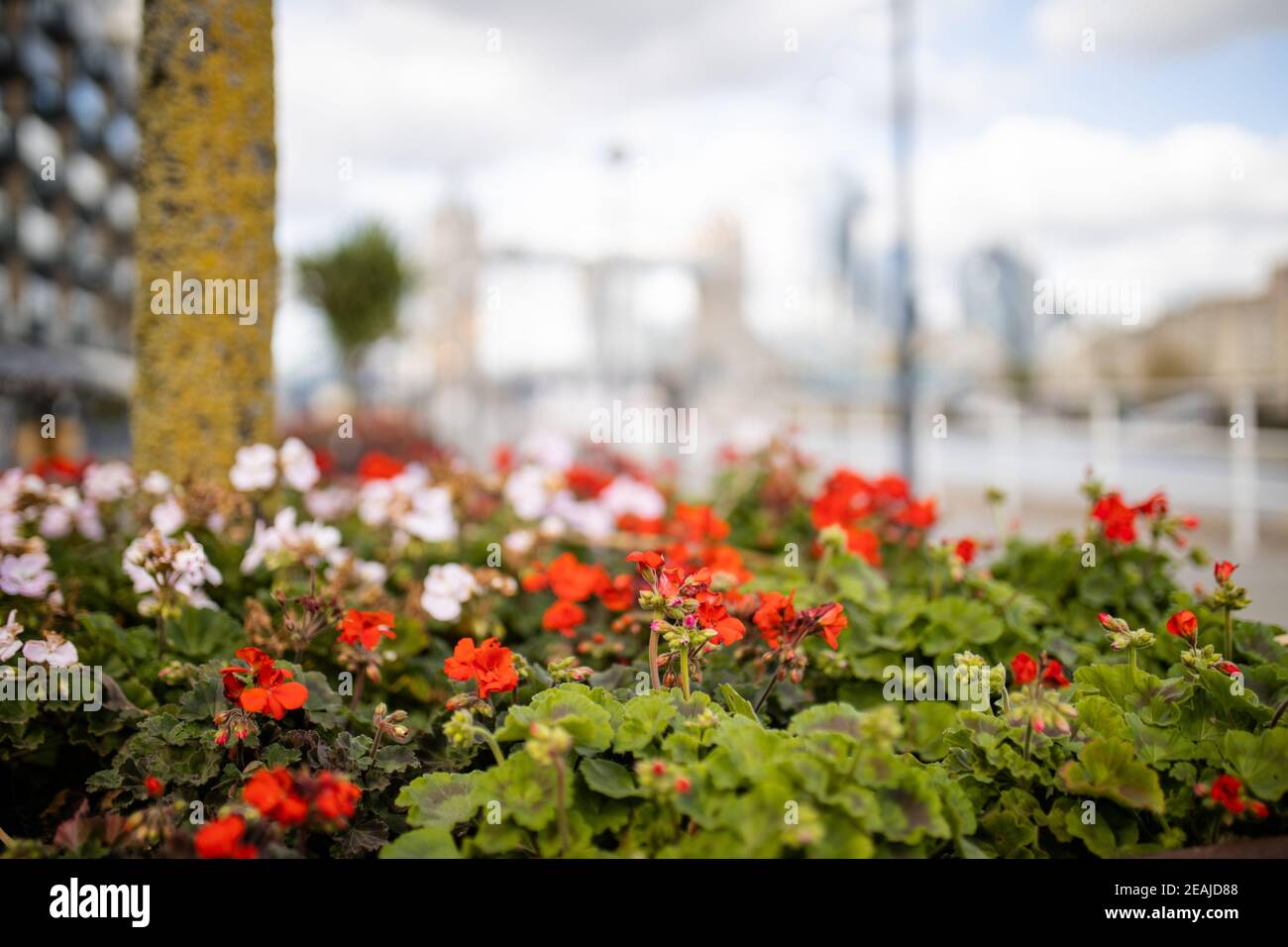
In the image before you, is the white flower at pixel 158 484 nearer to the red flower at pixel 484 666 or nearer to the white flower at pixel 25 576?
the white flower at pixel 25 576

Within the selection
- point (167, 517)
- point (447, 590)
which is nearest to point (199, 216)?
point (167, 517)

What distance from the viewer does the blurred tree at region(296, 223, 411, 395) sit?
50.3ft

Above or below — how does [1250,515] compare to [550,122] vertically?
below

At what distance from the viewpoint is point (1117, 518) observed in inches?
86.4

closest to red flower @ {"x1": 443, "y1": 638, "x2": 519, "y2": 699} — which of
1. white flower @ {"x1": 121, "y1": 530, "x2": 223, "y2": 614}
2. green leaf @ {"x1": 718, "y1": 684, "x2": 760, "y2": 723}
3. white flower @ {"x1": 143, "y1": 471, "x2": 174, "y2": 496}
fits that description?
green leaf @ {"x1": 718, "y1": 684, "x2": 760, "y2": 723}

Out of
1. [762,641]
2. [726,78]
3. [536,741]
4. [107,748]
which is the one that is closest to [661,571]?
[536,741]

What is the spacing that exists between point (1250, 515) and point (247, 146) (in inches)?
249

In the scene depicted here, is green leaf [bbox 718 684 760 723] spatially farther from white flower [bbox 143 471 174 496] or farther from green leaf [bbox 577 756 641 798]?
white flower [bbox 143 471 174 496]

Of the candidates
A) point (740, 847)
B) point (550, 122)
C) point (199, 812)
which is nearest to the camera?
point (740, 847)

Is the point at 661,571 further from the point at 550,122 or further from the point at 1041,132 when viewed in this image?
the point at 550,122

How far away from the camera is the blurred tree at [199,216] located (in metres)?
2.74

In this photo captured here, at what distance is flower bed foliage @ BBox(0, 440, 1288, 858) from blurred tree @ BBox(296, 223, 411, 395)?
13.3 m

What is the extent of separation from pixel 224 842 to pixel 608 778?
486 mm
